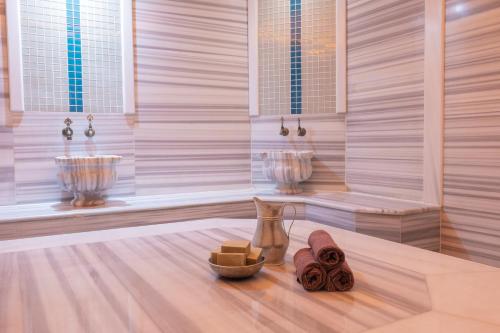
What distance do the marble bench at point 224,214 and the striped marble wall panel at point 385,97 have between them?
0.73 feet

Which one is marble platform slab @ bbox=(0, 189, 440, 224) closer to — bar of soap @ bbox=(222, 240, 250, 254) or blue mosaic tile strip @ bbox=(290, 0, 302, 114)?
blue mosaic tile strip @ bbox=(290, 0, 302, 114)

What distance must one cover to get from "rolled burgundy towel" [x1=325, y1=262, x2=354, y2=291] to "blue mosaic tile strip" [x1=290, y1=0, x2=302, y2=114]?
2705 millimetres

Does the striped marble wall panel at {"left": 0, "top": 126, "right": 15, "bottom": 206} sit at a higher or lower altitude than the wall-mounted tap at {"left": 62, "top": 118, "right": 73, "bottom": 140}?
lower

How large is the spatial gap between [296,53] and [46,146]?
214cm

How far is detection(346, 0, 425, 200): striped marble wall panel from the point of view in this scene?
2.98 m

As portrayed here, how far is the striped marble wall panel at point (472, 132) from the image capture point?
2.50 meters

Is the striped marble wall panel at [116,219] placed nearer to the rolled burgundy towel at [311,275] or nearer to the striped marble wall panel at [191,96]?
the striped marble wall panel at [191,96]

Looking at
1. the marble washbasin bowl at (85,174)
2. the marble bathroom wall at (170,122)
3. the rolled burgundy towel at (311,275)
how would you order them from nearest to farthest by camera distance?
1. the rolled burgundy towel at (311,275)
2. the marble washbasin bowl at (85,174)
3. the marble bathroom wall at (170,122)

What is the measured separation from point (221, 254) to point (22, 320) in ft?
1.61

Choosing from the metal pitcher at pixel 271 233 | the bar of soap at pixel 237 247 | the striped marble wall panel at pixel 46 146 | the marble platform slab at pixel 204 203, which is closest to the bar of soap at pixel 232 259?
the bar of soap at pixel 237 247

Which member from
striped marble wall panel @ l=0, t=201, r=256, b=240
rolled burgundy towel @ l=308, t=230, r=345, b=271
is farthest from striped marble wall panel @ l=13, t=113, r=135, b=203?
rolled burgundy towel @ l=308, t=230, r=345, b=271

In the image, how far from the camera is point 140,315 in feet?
3.10

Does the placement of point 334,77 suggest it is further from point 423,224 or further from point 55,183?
point 55,183

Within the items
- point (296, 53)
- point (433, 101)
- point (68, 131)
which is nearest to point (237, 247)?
point (433, 101)
